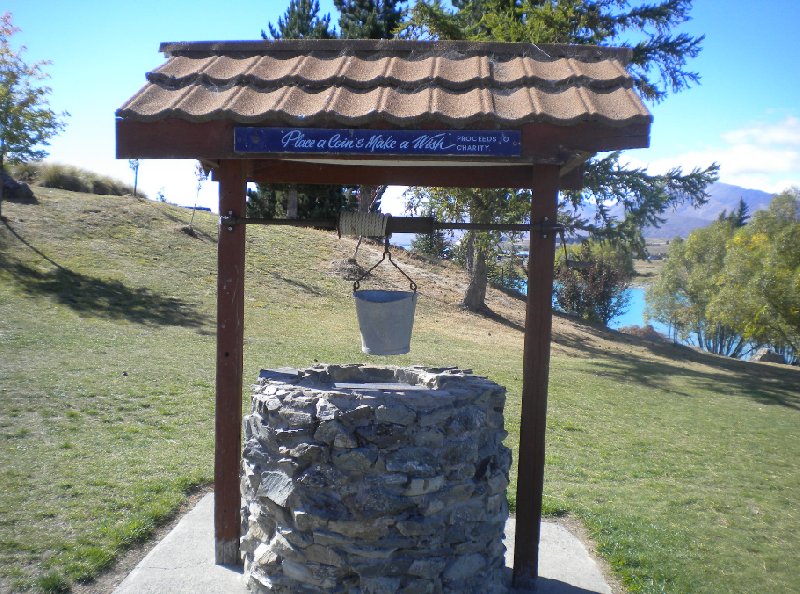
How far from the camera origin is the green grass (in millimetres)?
5293

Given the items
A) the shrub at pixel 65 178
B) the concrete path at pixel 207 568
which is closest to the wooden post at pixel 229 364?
the concrete path at pixel 207 568

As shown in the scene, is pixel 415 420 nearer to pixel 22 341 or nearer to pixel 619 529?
pixel 619 529

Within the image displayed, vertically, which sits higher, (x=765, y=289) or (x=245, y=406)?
(x=765, y=289)

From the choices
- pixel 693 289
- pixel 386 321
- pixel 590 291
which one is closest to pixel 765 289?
pixel 590 291

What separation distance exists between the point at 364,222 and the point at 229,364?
1244 mm

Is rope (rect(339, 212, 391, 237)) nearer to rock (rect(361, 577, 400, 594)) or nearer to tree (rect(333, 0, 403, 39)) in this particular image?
rock (rect(361, 577, 400, 594))

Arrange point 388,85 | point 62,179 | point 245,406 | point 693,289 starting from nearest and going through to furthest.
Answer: point 388,85 < point 245,406 < point 62,179 < point 693,289

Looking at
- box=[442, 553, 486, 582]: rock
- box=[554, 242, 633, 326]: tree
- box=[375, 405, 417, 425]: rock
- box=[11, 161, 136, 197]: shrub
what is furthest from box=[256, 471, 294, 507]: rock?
box=[554, 242, 633, 326]: tree

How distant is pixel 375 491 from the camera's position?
3752 millimetres

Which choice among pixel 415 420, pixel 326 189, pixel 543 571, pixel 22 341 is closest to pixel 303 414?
pixel 415 420

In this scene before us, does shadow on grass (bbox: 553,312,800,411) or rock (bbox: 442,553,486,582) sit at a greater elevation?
rock (bbox: 442,553,486,582)

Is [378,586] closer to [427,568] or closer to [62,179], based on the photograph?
[427,568]

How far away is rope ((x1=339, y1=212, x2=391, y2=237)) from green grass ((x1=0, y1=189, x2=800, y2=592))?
2720mm

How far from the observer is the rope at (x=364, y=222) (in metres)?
4.38
